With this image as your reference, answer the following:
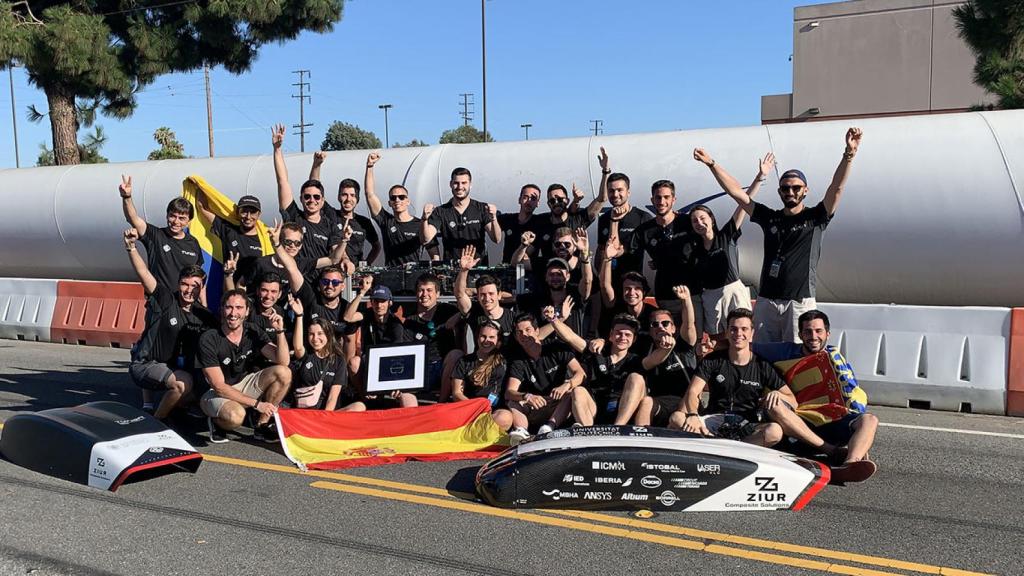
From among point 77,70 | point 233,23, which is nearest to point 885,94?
point 233,23

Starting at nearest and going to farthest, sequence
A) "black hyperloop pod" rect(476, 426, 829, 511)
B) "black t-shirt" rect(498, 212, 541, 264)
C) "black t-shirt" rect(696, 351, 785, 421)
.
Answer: "black hyperloop pod" rect(476, 426, 829, 511), "black t-shirt" rect(696, 351, 785, 421), "black t-shirt" rect(498, 212, 541, 264)

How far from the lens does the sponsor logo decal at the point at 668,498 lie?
5035 mm

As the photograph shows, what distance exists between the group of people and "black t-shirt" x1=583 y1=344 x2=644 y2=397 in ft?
0.03

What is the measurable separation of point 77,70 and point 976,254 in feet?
59.7

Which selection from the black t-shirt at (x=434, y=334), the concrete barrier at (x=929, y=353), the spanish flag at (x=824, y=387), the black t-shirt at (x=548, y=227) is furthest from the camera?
the black t-shirt at (x=548, y=227)

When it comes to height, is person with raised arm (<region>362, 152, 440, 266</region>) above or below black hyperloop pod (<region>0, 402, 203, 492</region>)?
above

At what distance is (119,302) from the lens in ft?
40.2

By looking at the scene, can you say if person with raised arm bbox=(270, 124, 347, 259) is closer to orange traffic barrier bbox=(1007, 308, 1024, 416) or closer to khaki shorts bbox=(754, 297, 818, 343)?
khaki shorts bbox=(754, 297, 818, 343)

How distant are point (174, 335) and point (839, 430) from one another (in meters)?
4.99

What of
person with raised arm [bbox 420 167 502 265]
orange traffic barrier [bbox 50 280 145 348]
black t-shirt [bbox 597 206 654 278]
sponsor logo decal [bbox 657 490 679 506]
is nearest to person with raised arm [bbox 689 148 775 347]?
black t-shirt [bbox 597 206 654 278]

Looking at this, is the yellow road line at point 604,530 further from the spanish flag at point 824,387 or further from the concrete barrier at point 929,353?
the concrete barrier at point 929,353

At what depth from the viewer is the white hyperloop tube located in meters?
8.53

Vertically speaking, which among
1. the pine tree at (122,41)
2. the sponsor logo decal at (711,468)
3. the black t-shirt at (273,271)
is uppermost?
the pine tree at (122,41)

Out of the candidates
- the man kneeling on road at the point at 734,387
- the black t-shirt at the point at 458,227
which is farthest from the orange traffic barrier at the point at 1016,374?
the black t-shirt at the point at 458,227
